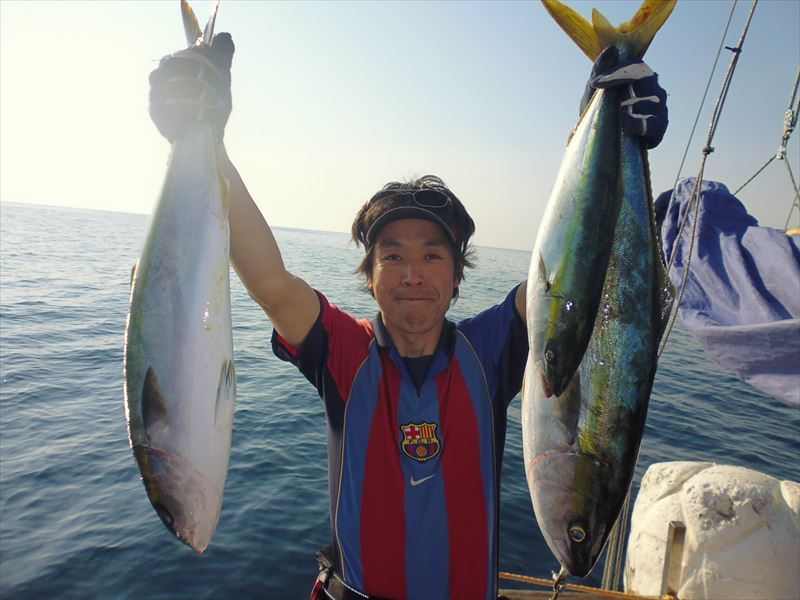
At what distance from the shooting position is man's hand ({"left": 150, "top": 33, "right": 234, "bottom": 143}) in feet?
6.16

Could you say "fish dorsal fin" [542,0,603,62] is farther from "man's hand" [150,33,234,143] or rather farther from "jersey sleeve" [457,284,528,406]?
"man's hand" [150,33,234,143]

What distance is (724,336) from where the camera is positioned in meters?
4.07

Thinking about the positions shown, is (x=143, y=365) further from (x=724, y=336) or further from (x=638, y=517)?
(x=638, y=517)

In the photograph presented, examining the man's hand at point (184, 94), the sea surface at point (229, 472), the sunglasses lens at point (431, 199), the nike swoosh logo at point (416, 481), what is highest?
the man's hand at point (184, 94)

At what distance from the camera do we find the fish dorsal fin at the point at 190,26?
6.77 feet

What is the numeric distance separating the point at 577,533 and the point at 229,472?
6.52m

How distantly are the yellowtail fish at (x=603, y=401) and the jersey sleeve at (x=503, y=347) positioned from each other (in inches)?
36.6

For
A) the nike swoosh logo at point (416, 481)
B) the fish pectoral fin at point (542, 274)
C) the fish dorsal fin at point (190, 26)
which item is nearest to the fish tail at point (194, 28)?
the fish dorsal fin at point (190, 26)

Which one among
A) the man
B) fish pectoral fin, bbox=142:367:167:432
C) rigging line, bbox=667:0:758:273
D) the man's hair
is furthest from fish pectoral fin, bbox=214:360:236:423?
rigging line, bbox=667:0:758:273

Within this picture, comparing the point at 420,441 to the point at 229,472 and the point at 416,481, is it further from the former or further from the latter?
the point at 229,472

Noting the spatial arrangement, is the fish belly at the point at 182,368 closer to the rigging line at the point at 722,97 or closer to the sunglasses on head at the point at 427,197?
the sunglasses on head at the point at 427,197

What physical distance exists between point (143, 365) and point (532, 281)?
1.40 m

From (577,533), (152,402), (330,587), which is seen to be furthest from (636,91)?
(330,587)

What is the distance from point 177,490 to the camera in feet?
5.20
